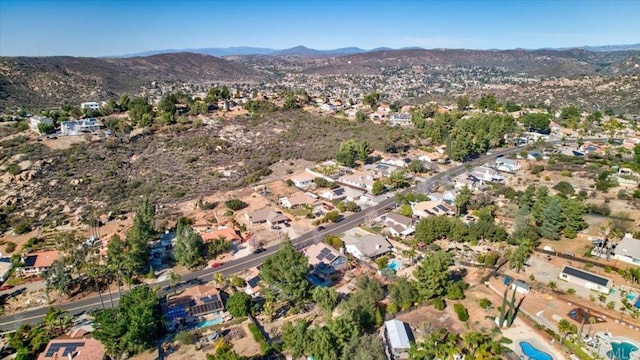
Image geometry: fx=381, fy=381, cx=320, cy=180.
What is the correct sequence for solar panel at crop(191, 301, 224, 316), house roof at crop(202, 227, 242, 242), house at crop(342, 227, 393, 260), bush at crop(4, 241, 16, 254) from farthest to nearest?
house roof at crop(202, 227, 242, 242)
bush at crop(4, 241, 16, 254)
house at crop(342, 227, 393, 260)
solar panel at crop(191, 301, 224, 316)

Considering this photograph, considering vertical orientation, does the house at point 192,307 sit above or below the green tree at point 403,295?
below

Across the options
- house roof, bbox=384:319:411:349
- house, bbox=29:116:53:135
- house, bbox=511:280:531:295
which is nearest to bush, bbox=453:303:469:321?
house roof, bbox=384:319:411:349

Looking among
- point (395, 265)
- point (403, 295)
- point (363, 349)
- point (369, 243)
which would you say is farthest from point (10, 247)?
point (403, 295)

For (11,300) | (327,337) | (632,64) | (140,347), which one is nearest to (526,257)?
(327,337)

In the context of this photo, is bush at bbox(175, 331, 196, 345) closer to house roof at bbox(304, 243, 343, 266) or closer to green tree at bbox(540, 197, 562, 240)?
house roof at bbox(304, 243, 343, 266)

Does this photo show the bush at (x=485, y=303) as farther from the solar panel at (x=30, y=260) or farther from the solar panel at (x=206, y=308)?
the solar panel at (x=30, y=260)

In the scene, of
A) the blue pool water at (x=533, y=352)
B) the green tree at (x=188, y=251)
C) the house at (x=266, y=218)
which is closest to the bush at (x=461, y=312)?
the blue pool water at (x=533, y=352)

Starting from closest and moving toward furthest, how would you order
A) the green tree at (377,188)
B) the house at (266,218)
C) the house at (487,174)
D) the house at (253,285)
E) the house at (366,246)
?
the house at (253,285), the house at (366,246), the house at (266,218), the green tree at (377,188), the house at (487,174)

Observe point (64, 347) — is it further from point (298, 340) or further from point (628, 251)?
point (628, 251)
